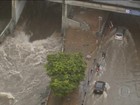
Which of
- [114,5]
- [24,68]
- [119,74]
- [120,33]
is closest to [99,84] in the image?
[119,74]

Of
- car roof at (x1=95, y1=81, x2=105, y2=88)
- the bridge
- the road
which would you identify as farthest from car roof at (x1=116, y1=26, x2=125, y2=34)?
car roof at (x1=95, y1=81, x2=105, y2=88)

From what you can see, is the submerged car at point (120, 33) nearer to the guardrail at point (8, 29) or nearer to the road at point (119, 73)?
the road at point (119, 73)

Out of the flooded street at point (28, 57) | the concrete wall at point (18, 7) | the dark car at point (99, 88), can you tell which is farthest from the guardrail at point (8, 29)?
the dark car at point (99, 88)

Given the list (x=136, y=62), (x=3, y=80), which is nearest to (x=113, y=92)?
(x=136, y=62)

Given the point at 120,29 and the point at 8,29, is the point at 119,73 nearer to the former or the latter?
the point at 120,29

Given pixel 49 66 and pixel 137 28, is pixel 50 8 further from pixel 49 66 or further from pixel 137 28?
pixel 49 66

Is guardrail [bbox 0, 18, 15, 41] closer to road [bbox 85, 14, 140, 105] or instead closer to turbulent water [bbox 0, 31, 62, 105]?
turbulent water [bbox 0, 31, 62, 105]
